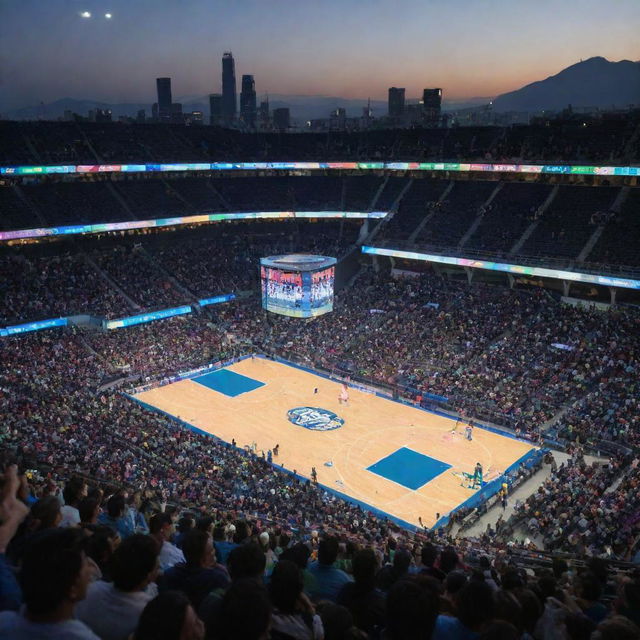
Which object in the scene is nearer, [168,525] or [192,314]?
[168,525]

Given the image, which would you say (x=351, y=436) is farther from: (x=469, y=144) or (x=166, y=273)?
(x=469, y=144)

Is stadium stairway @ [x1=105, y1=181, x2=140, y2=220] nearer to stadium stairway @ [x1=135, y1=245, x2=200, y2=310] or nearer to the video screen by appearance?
stadium stairway @ [x1=135, y1=245, x2=200, y2=310]

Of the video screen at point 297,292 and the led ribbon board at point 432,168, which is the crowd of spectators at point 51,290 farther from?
the video screen at point 297,292

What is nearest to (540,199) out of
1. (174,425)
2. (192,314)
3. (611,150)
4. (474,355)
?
(611,150)

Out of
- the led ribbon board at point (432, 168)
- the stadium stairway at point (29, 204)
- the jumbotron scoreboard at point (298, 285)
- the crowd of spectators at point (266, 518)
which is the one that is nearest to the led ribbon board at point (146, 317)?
the crowd of spectators at point (266, 518)

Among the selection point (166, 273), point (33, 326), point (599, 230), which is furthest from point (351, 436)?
point (166, 273)

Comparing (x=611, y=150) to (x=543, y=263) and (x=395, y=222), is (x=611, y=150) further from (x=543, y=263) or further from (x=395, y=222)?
(x=395, y=222)
